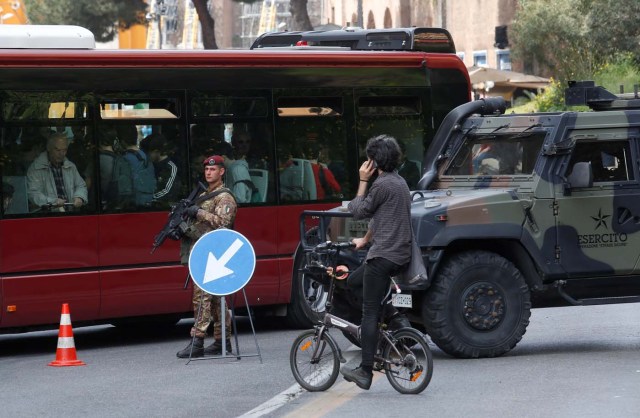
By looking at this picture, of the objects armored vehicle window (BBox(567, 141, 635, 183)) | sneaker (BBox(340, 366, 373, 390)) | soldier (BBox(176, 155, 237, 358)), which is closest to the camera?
sneaker (BBox(340, 366, 373, 390))

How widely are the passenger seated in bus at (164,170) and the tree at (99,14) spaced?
4799 centimetres

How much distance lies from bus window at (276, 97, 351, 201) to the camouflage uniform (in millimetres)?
2463

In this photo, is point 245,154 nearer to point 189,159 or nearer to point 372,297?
Answer: point 189,159

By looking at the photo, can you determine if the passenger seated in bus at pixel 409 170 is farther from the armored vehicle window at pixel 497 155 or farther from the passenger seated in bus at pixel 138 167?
the passenger seated in bus at pixel 138 167

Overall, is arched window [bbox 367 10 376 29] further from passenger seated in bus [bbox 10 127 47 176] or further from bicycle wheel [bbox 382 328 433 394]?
bicycle wheel [bbox 382 328 433 394]

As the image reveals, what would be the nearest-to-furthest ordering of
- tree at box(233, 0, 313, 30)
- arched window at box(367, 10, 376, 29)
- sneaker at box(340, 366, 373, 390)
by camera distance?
sneaker at box(340, 366, 373, 390)
tree at box(233, 0, 313, 30)
arched window at box(367, 10, 376, 29)

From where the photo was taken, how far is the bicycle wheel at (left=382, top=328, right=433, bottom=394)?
1020 cm

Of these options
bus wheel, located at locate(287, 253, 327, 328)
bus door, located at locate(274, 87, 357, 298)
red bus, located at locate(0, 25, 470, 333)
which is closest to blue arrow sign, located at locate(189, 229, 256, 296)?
red bus, located at locate(0, 25, 470, 333)

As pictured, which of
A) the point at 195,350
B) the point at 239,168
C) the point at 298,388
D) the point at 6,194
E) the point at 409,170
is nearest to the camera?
the point at 298,388

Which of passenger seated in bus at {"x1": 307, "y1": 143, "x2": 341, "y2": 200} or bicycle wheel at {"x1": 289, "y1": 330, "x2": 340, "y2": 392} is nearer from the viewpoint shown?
bicycle wheel at {"x1": 289, "y1": 330, "x2": 340, "y2": 392}

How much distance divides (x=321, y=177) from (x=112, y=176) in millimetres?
2378

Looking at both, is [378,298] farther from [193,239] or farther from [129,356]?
[129,356]

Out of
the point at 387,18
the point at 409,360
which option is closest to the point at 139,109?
the point at 409,360

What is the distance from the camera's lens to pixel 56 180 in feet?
46.0
